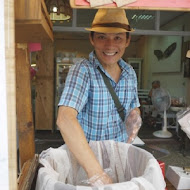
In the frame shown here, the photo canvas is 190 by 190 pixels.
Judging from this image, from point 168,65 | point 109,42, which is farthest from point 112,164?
point 168,65

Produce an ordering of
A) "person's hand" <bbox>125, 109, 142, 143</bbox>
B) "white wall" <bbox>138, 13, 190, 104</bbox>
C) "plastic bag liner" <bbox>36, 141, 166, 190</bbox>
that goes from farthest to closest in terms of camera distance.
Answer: "white wall" <bbox>138, 13, 190, 104</bbox>
"person's hand" <bbox>125, 109, 142, 143</bbox>
"plastic bag liner" <bbox>36, 141, 166, 190</bbox>

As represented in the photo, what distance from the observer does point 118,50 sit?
49.9 inches

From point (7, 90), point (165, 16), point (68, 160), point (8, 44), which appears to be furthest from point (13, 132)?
point (165, 16)

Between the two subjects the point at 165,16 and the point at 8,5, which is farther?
the point at 165,16

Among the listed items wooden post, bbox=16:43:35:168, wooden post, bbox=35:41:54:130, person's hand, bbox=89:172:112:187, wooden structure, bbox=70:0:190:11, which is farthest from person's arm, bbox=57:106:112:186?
wooden post, bbox=35:41:54:130

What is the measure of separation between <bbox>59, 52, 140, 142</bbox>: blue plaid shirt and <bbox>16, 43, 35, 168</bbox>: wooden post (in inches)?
8.5

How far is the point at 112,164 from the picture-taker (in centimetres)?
103

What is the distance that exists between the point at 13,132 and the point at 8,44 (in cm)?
21

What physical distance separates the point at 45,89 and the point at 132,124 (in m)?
4.84

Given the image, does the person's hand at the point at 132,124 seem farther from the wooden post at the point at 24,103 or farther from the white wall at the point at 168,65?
the white wall at the point at 168,65

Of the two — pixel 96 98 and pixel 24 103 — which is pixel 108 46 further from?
pixel 24 103

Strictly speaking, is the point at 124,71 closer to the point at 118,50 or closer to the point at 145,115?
the point at 118,50

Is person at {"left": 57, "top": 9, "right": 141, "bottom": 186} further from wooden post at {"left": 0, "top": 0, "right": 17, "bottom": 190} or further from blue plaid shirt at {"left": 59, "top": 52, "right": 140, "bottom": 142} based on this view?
wooden post at {"left": 0, "top": 0, "right": 17, "bottom": 190}

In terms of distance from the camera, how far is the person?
1.07 meters
